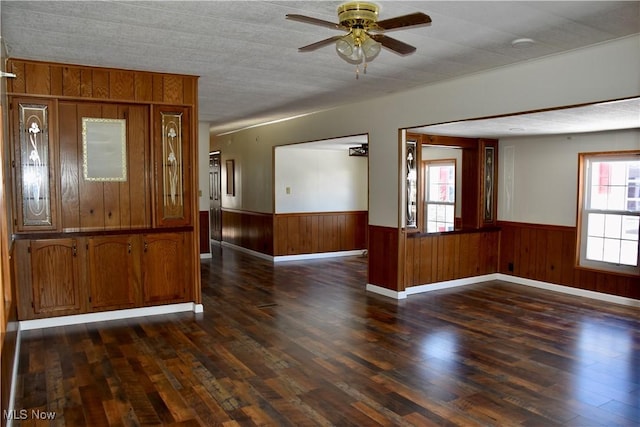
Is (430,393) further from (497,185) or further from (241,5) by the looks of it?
(497,185)

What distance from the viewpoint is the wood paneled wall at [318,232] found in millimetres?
8945

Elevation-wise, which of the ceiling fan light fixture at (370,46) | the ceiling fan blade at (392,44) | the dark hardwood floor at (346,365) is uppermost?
the ceiling fan blade at (392,44)

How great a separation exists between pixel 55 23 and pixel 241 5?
1.40 m

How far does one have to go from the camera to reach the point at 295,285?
269 inches

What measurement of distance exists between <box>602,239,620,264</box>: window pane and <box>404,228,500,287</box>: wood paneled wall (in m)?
1.51

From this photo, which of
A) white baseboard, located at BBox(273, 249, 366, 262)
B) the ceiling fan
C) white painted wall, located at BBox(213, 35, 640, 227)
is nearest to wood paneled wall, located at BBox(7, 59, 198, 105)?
white painted wall, located at BBox(213, 35, 640, 227)

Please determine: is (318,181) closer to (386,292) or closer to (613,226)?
(386,292)

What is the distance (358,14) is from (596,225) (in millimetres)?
4990

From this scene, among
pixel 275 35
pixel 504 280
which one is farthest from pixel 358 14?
pixel 504 280

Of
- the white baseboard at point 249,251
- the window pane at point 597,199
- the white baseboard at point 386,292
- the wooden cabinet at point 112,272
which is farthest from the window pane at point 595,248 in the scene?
the wooden cabinet at point 112,272

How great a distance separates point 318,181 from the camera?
9367mm

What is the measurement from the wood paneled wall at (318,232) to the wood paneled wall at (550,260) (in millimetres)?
3142

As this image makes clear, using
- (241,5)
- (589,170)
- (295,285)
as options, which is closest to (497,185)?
(589,170)

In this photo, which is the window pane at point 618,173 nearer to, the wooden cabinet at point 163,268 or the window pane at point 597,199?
the window pane at point 597,199
